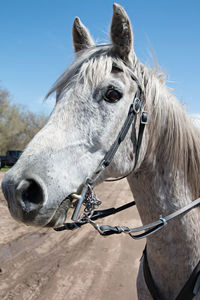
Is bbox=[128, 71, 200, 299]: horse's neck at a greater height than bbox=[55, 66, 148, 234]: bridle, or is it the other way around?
bbox=[55, 66, 148, 234]: bridle

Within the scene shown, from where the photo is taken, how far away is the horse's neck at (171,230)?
5.84ft

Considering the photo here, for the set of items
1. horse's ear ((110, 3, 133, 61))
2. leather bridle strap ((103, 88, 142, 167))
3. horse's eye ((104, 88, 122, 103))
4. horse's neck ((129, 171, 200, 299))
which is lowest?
horse's neck ((129, 171, 200, 299))

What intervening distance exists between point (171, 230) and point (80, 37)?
1.90 m

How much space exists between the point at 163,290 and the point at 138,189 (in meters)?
0.90

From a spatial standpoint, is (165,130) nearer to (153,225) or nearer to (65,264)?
(153,225)

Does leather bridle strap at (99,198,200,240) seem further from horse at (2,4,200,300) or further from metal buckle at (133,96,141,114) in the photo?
metal buckle at (133,96,141,114)

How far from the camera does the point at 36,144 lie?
1361 mm

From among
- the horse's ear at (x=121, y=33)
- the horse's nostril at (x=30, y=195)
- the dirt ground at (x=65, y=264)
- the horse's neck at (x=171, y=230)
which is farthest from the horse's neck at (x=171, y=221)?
the dirt ground at (x=65, y=264)

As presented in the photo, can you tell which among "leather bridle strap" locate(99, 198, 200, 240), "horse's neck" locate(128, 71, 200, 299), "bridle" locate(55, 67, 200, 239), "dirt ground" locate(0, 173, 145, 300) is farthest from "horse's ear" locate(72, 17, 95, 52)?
"dirt ground" locate(0, 173, 145, 300)

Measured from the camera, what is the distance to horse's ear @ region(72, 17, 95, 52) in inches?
79.7

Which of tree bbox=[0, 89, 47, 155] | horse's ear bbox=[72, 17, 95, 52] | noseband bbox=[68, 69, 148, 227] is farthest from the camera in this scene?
tree bbox=[0, 89, 47, 155]

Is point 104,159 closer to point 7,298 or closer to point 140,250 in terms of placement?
point 7,298

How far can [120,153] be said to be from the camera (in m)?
1.66

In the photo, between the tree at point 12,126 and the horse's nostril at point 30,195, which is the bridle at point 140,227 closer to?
the horse's nostril at point 30,195
